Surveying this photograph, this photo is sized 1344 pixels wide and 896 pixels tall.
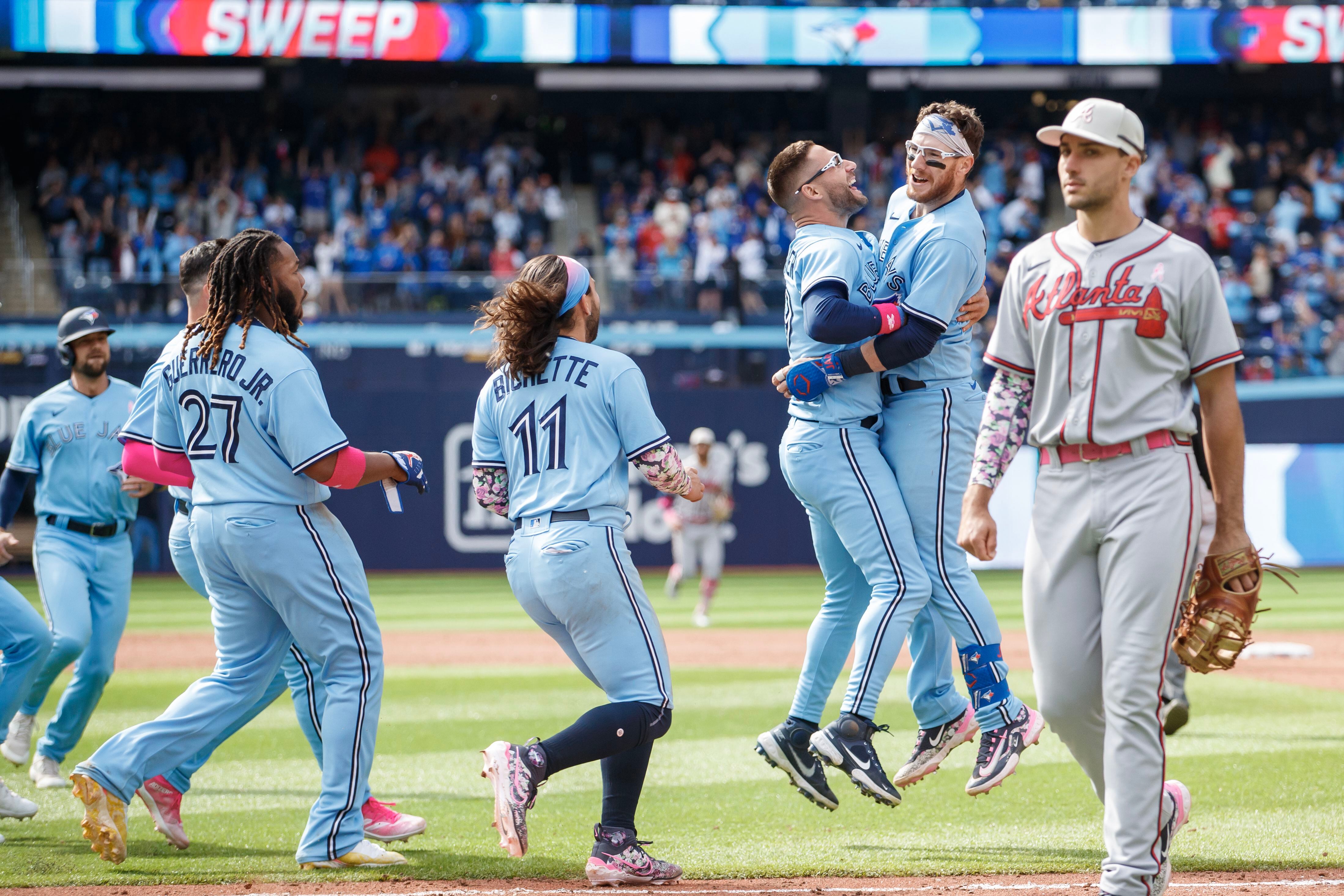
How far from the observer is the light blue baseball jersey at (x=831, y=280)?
193 inches

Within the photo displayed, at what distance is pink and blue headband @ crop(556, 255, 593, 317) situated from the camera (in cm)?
463

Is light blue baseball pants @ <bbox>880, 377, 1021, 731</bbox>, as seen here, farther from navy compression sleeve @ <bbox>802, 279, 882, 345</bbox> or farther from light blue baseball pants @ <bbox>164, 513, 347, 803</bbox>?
light blue baseball pants @ <bbox>164, 513, 347, 803</bbox>

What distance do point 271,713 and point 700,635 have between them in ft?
17.4

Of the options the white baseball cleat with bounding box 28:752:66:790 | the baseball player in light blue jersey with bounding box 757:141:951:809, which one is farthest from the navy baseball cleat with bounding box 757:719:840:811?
the white baseball cleat with bounding box 28:752:66:790

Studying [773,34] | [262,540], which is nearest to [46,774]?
[262,540]

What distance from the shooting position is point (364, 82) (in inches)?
1036

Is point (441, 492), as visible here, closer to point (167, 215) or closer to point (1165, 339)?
point (167, 215)

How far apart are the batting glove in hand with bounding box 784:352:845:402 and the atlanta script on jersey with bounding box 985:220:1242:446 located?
44.7 inches

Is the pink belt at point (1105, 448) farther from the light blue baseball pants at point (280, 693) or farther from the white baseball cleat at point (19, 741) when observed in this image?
the white baseball cleat at point (19, 741)

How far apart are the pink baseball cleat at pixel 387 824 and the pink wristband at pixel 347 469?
4.34 feet

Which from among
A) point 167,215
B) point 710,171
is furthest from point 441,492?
point 710,171

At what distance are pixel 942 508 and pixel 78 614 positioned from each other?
4184 mm

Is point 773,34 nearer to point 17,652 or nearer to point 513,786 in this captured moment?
point 17,652

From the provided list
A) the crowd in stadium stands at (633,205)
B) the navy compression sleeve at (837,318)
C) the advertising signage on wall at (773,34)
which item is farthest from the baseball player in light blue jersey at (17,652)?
the advertising signage on wall at (773,34)
